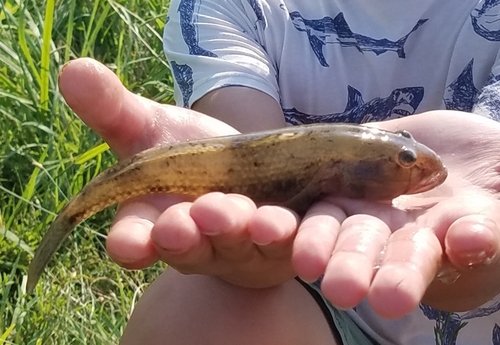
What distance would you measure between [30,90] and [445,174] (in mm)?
1493

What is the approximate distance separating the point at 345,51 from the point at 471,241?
3.32 feet

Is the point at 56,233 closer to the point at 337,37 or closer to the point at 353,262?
the point at 353,262

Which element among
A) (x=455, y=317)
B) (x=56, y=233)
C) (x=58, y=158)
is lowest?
(x=58, y=158)

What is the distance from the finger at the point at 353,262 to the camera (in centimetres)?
87

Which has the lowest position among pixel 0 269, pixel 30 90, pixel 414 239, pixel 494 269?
pixel 0 269

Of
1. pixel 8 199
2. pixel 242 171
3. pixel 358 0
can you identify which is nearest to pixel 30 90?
pixel 8 199

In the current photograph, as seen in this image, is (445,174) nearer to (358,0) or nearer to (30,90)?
(358,0)

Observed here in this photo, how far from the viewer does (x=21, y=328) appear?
1.80 meters

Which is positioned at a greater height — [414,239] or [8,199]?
[414,239]

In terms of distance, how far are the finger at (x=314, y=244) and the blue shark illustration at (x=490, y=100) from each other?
2.26 ft

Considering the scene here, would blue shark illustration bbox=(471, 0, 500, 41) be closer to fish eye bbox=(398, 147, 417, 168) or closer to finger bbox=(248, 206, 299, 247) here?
fish eye bbox=(398, 147, 417, 168)

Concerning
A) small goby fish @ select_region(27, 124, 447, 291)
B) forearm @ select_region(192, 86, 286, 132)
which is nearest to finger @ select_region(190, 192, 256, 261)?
small goby fish @ select_region(27, 124, 447, 291)

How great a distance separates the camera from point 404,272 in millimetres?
885

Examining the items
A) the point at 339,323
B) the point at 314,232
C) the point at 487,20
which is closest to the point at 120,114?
the point at 314,232
